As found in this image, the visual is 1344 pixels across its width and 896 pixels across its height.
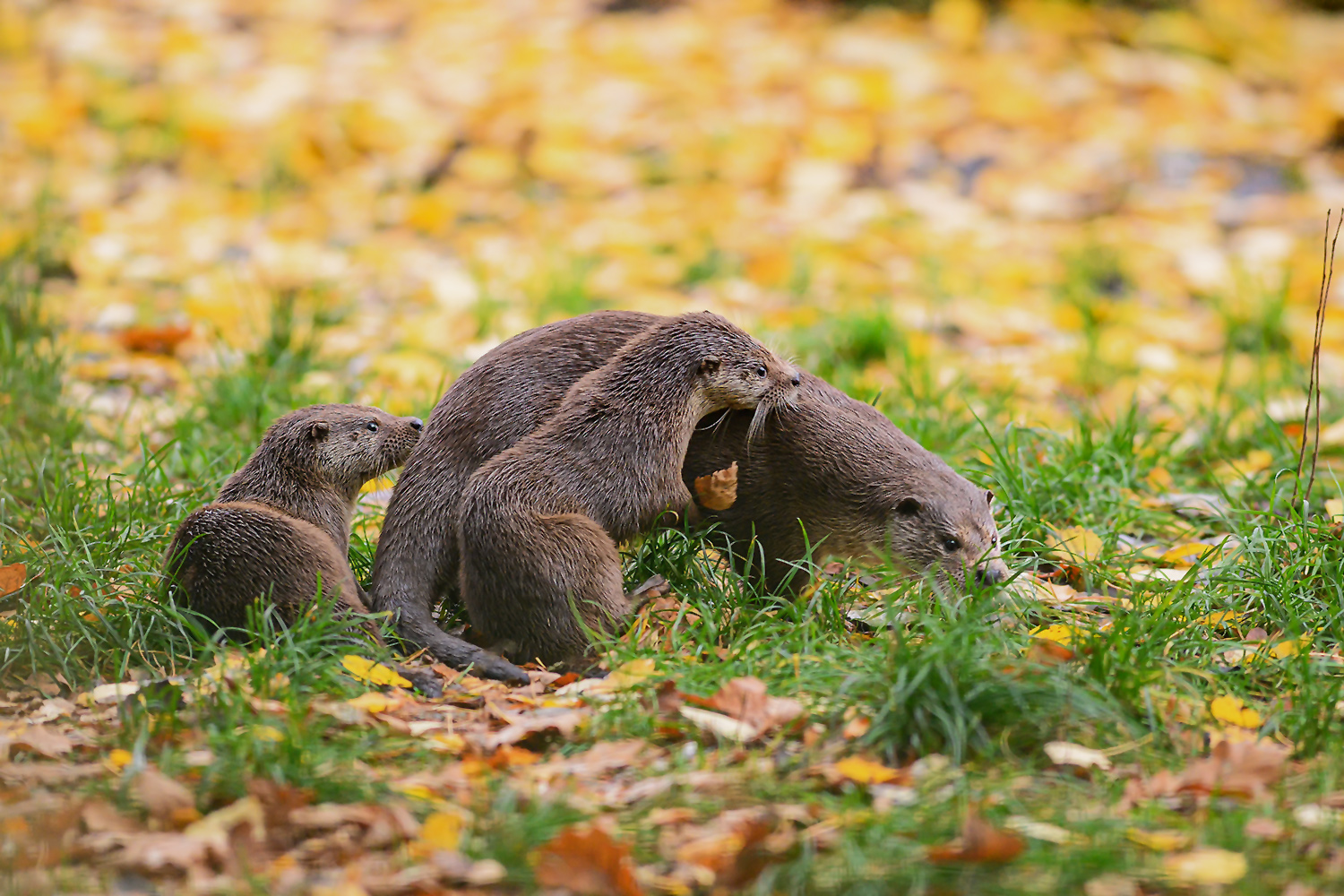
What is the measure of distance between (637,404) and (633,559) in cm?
62

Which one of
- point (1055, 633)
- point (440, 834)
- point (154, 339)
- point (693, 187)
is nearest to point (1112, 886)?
point (1055, 633)

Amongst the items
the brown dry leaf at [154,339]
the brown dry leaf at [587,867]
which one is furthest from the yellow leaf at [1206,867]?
the brown dry leaf at [154,339]

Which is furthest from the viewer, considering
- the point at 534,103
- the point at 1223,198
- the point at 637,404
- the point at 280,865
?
the point at 534,103

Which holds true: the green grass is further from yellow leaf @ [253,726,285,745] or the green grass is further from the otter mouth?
the otter mouth

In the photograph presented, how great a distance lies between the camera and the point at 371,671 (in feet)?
11.8

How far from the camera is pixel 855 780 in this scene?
3051 millimetres

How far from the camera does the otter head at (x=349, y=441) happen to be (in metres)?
4.04

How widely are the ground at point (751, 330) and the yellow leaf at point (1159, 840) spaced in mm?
27

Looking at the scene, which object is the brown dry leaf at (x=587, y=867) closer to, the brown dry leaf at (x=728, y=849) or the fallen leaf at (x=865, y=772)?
the brown dry leaf at (x=728, y=849)

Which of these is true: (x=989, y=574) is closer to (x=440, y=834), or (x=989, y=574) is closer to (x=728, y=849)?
(x=728, y=849)

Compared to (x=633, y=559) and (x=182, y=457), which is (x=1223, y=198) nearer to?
(x=633, y=559)

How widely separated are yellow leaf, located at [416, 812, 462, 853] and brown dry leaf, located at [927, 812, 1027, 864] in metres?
1.01

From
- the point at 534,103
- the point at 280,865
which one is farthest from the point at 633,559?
the point at 534,103

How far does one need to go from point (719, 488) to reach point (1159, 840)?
1.79 m
